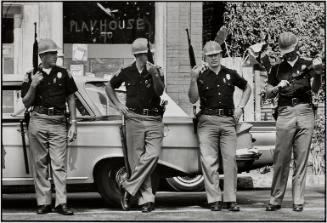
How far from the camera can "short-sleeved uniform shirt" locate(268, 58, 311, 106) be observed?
372 inches

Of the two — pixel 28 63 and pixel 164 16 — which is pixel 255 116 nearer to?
pixel 164 16

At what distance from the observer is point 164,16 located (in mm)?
16906

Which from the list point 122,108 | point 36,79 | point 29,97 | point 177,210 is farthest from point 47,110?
point 177,210

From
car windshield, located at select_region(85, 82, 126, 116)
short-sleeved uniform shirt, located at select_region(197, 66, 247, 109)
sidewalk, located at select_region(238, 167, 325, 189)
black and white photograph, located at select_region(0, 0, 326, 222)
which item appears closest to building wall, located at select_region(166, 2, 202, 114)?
sidewalk, located at select_region(238, 167, 325, 189)

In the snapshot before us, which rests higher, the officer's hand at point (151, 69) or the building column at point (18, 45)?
the building column at point (18, 45)

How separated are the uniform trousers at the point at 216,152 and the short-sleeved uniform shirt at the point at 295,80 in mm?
667

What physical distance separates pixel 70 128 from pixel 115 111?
983 millimetres

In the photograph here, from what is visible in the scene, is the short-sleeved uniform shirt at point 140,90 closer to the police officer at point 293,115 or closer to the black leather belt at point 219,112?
the black leather belt at point 219,112

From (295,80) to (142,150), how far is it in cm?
190

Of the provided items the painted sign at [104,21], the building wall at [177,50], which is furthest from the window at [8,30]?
the building wall at [177,50]

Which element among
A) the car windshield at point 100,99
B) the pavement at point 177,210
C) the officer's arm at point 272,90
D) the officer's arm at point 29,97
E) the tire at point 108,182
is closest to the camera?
the pavement at point 177,210

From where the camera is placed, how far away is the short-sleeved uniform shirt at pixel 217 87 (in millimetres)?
9578

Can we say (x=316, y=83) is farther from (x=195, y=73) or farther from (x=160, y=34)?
(x=160, y=34)

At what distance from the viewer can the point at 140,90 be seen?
9492 millimetres
